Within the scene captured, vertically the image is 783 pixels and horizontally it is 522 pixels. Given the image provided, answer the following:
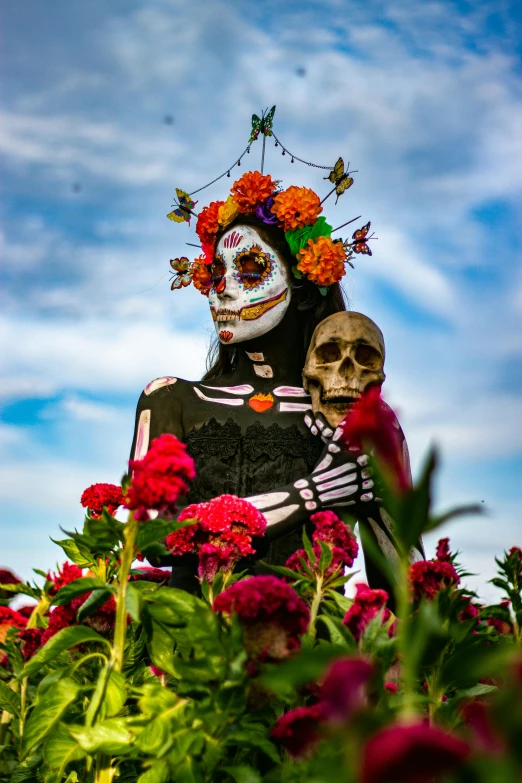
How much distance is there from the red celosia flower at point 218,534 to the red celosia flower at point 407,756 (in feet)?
5.67

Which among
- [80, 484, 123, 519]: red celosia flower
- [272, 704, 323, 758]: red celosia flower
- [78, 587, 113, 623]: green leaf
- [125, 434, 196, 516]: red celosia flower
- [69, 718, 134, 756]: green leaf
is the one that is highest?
[80, 484, 123, 519]: red celosia flower

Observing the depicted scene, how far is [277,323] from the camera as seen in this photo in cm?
395

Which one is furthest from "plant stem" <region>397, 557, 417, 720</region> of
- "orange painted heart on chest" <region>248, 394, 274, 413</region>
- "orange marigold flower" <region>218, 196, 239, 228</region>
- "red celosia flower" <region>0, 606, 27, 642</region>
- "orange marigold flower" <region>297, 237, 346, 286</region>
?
"orange marigold flower" <region>218, 196, 239, 228</region>

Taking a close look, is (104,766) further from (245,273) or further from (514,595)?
(245,273)

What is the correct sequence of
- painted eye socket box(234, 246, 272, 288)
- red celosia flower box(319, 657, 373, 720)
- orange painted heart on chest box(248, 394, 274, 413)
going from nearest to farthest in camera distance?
1. red celosia flower box(319, 657, 373, 720)
2. orange painted heart on chest box(248, 394, 274, 413)
3. painted eye socket box(234, 246, 272, 288)

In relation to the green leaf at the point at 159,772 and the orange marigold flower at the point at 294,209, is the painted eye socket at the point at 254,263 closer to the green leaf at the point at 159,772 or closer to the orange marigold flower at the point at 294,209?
the orange marigold flower at the point at 294,209

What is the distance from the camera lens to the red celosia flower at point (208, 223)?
4.18 m

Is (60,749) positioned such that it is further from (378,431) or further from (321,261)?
(321,261)

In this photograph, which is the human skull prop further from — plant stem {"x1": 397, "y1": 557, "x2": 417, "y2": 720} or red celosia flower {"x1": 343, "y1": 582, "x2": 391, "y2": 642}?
plant stem {"x1": 397, "y1": 557, "x2": 417, "y2": 720}

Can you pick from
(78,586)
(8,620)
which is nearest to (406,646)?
(78,586)

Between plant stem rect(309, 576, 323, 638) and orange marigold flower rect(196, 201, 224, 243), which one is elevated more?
orange marigold flower rect(196, 201, 224, 243)

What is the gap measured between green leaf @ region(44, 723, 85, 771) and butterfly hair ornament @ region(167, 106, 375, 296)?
2.44m

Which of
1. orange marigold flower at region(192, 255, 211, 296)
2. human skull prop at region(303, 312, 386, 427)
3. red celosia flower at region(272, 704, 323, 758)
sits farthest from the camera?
orange marigold flower at region(192, 255, 211, 296)

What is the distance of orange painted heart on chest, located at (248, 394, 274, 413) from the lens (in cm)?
382
